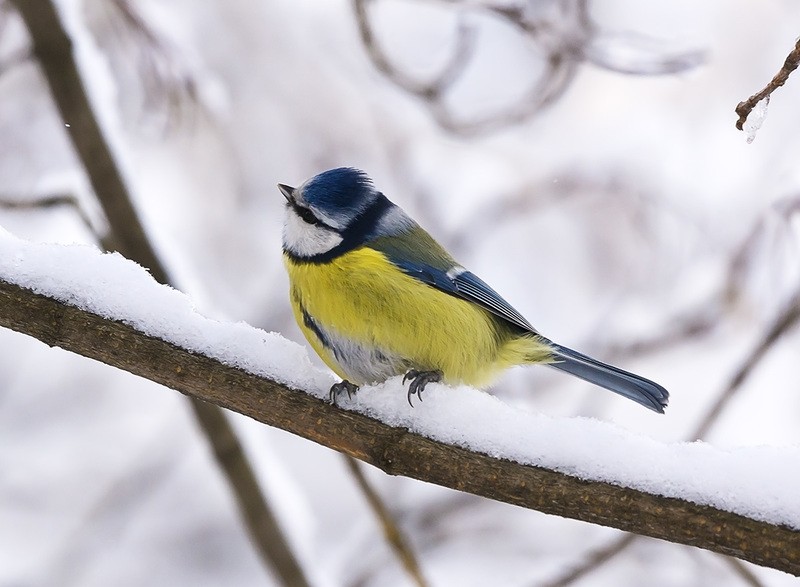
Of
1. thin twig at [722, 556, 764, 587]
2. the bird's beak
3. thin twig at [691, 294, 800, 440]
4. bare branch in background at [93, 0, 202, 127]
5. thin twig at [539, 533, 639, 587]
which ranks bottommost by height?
thin twig at [722, 556, 764, 587]

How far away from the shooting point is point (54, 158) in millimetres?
3592

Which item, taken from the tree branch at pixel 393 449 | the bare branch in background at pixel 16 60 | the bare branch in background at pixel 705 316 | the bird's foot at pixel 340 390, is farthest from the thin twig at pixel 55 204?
the bare branch in background at pixel 705 316

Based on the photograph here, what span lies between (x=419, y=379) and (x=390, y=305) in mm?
272

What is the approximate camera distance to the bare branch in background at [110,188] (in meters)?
Answer: 2.43

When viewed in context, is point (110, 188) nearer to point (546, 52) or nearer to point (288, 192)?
point (288, 192)

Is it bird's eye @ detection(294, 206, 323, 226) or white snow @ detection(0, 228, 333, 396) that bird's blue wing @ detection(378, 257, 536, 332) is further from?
white snow @ detection(0, 228, 333, 396)

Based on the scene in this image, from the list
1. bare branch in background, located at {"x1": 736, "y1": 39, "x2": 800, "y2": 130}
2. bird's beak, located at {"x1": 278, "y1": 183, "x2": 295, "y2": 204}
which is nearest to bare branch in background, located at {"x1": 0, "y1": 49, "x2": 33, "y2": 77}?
bird's beak, located at {"x1": 278, "y1": 183, "x2": 295, "y2": 204}

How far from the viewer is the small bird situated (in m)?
2.29

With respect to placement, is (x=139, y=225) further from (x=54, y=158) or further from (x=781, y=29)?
(x=781, y=29)

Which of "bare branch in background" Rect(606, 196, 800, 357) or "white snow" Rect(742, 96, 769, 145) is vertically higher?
"bare branch in background" Rect(606, 196, 800, 357)

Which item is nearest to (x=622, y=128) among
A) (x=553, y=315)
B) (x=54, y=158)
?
(x=553, y=315)

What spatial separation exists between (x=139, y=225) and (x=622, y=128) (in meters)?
3.71

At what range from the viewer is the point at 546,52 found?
320cm

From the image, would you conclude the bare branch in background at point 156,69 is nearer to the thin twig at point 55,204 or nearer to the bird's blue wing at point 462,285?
the thin twig at point 55,204
